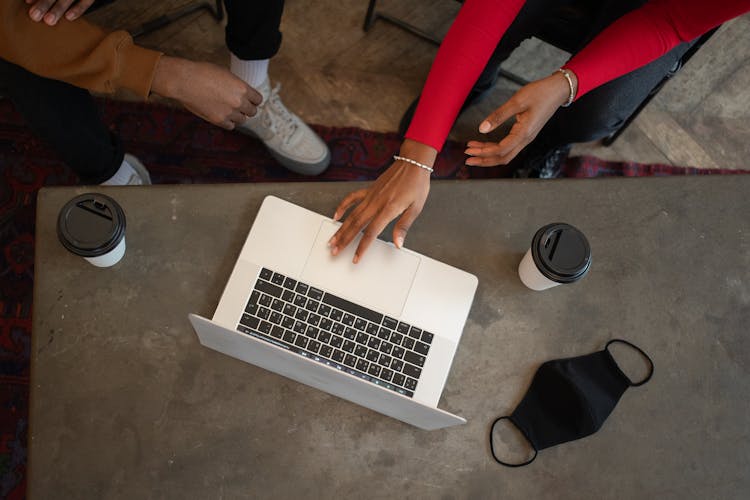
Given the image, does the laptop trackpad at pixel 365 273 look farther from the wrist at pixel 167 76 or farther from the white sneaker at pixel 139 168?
the white sneaker at pixel 139 168

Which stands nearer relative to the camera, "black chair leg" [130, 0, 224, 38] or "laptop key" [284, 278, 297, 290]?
"laptop key" [284, 278, 297, 290]

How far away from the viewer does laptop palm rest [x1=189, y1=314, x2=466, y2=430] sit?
29.6 inches

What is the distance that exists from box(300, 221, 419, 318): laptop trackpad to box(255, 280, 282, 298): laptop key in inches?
1.8

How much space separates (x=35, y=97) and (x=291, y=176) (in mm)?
761

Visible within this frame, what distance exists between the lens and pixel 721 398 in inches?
38.4

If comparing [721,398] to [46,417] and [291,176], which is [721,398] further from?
[291,176]

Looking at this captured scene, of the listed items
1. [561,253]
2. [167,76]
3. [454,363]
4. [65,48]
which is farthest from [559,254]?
[65,48]

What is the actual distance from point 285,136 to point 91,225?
888 millimetres

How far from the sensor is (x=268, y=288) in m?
0.92

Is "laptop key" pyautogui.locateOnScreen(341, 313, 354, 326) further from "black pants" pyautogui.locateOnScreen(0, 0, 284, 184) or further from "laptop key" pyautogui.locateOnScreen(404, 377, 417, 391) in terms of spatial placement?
"black pants" pyautogui.locateOnScreen(0, 0, 284, 184)

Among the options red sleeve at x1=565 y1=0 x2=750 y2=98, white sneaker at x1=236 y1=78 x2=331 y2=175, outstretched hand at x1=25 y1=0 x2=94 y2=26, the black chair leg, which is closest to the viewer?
outstretched hand at x1=25 y1=0 x2=94 y2=26

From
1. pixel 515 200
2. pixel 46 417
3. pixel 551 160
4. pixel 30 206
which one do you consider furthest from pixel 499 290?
pixel 30 206

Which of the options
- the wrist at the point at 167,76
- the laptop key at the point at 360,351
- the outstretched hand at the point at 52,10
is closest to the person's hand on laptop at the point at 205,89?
the wrist at the point at 167,76

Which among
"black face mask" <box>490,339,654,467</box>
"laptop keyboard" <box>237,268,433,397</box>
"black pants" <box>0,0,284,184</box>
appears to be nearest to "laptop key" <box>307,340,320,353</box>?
"laptop keyboard" <box>237,268,433,397</box>
